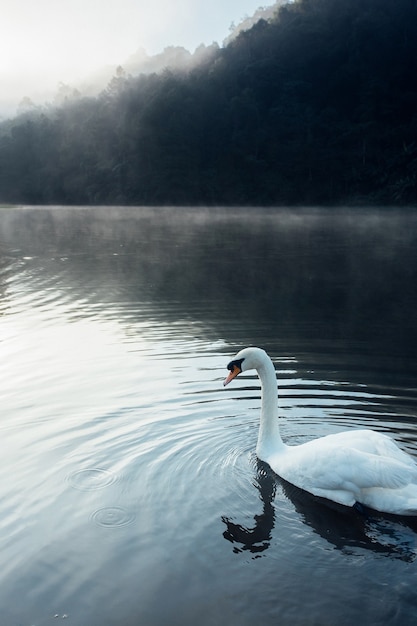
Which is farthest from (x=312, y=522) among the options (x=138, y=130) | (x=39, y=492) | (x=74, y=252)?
(x=138, y=130)

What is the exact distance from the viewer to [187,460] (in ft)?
24.7

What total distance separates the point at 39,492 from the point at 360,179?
97.7 m

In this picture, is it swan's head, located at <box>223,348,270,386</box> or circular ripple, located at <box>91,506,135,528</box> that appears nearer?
circular ripple, located at <box>91,506,135,528</box>

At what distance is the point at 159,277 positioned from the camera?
24000mm

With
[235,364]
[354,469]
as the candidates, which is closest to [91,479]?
[235,364]

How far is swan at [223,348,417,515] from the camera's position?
19.5 ft

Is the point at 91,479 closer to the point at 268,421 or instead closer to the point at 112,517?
the point at 112,517

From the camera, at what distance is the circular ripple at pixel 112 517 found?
623cm

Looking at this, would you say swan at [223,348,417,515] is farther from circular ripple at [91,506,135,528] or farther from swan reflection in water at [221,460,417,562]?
circular ripple at [91,506,135,528]

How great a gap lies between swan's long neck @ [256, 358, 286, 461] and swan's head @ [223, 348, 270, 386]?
8 centimetres

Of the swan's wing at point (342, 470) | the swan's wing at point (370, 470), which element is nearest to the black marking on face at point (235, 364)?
the swan's wing at point (342, 470)

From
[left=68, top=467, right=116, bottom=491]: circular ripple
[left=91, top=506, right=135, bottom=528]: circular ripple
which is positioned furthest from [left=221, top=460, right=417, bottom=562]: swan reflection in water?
[left=68, top=467, right=116, bottom=491]: circular ripple

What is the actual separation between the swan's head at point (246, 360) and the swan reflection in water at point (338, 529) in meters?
1.49

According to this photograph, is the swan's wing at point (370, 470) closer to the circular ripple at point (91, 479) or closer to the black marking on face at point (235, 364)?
the black marking on face at point (235, 364)
